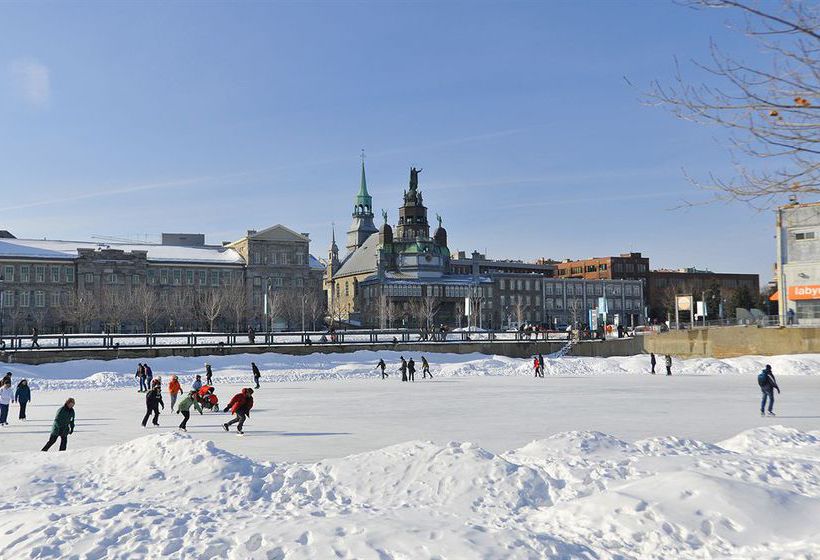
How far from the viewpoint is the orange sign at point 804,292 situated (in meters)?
56.9

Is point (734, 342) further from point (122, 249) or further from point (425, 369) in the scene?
point (122, 249)

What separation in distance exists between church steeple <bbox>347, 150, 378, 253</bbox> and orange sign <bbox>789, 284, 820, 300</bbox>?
10755 cm

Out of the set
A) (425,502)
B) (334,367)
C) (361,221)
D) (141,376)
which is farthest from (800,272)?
(361,221)

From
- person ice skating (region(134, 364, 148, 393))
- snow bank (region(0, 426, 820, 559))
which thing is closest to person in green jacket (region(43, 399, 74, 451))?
snow bank (region(0, 426, 820, 559))

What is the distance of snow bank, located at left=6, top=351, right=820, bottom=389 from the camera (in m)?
41.8

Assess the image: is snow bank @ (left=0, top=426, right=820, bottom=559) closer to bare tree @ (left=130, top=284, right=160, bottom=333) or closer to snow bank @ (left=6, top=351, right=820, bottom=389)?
snow bank @ (left=6, top=351, right=820, bottom=389)

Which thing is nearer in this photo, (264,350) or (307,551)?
(307,551)

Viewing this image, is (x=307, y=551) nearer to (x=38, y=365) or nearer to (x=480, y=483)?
(x=480, y=483)

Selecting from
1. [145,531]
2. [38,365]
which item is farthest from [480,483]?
[38,365]

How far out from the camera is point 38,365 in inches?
1720

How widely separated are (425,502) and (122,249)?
99.7 meters

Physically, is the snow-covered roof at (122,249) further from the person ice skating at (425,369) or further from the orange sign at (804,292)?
the orange sign at (804,292)

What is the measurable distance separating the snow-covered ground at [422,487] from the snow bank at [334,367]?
747 inches

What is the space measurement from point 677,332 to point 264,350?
32.8 metres
